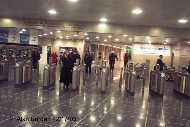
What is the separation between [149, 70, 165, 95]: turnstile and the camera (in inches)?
467

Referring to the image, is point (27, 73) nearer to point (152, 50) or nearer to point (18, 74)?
point (18, 74)

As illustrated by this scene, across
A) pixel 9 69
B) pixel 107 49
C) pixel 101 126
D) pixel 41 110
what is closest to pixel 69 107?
pixel 41 110

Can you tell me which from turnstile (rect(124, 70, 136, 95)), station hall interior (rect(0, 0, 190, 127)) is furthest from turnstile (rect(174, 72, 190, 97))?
turnstile (rect(124, 70, 136, 95))

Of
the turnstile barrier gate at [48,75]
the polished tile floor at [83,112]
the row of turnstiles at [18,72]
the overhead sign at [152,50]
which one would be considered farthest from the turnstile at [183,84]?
the overhead sign at [152,50]

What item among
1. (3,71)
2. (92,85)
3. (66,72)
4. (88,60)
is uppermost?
(88,60)

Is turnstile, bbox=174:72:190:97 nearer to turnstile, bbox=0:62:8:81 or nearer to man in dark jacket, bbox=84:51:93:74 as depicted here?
man in dark jacket, bbox=84:51:93:74

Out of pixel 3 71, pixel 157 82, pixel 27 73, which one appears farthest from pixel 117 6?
pixel 3 71

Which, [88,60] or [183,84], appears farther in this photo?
[88,60]

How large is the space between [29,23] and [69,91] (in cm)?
594

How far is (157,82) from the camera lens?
12.5 metres

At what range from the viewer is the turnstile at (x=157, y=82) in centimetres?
1185
